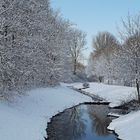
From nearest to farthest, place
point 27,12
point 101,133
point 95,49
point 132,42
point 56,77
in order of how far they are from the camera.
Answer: point 101,133 → point 27,12 → point 132,42 → point 56,77 → point 95,49

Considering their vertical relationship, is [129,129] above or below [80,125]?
above

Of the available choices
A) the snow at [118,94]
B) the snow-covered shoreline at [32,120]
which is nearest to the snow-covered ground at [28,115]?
the snow-covered shoreline at [32,120]

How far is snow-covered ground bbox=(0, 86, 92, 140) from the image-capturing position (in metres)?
15.4

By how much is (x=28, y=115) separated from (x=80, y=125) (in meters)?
4.16

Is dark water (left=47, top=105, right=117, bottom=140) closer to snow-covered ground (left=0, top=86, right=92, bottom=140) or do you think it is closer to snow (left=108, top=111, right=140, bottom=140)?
snow (left=108, top=111, right=140, bottom=140)

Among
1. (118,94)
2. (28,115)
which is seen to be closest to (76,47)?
(118,94)

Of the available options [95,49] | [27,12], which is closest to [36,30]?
[27,12]

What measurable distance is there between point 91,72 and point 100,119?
212ft

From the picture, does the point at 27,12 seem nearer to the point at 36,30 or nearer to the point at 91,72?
the point at 36,30

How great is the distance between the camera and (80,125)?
22.6 meters

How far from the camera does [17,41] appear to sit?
67.1 feet

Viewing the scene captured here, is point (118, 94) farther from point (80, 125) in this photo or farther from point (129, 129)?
point (129, 129)

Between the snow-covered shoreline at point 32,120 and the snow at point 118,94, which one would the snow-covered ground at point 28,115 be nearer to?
the snow-covered shoreline at point 32,120

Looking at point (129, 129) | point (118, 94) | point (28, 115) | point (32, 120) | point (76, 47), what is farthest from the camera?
point (76, 47)
